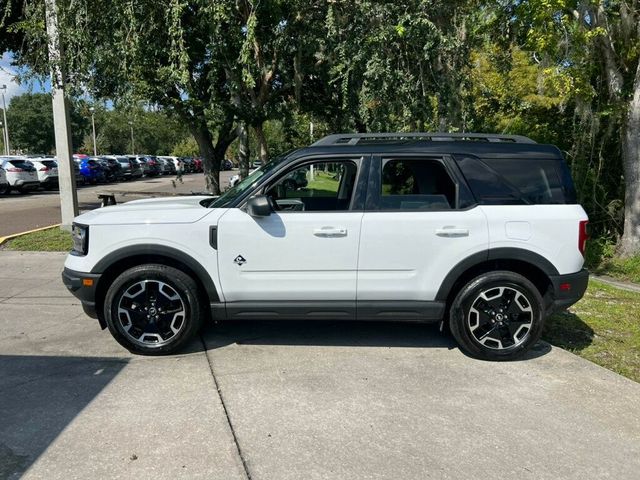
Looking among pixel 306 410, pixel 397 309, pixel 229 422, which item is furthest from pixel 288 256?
pixel 229 422

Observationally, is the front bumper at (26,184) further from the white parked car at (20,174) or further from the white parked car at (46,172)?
the white parked car at (46,172)

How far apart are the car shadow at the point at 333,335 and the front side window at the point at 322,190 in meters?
1.29

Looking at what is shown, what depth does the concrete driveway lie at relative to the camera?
303 centimetres

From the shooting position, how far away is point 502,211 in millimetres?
4434

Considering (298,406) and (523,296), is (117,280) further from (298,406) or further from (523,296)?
(523,296)

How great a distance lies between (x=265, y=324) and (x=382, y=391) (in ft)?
6.09

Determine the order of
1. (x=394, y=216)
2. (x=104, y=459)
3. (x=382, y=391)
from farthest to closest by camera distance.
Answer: (x=394, y=216) → (x=382, y=391) → (x=104, y=459)

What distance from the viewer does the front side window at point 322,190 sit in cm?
460

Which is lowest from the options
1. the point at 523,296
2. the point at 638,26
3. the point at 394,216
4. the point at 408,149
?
the point at 523,296

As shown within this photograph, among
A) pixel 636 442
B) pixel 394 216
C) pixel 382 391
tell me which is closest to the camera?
pixel 636 442

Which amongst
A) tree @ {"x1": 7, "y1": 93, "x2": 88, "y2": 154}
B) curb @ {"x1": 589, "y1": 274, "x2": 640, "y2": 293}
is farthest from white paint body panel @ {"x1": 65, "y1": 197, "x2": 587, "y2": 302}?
tree @ {"x1": 7, "y1": 93, "x2": 88, "y2": 154}

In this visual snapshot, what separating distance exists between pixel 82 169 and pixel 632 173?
2948 cm

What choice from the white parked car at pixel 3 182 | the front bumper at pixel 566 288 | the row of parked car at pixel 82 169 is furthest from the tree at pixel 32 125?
the front bumper at pixel 566 288

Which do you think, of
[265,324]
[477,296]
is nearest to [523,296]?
[477,296]
